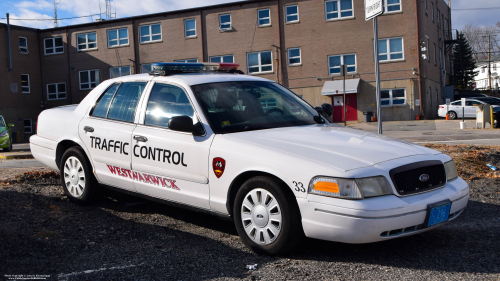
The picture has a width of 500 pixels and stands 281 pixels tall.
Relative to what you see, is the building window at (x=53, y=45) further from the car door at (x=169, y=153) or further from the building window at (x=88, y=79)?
the car door at (x=169, y=153)

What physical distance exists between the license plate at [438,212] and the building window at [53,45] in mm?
41296

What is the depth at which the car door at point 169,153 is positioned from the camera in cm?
436

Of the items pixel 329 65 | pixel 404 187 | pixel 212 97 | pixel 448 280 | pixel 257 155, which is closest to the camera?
pixel 448 280

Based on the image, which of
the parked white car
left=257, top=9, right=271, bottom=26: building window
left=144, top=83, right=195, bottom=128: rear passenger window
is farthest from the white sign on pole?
left=257, top=9, right=271, bottom=26: building window

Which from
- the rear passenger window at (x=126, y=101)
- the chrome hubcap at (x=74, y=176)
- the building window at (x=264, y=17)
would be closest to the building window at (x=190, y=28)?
the building window at (x=264, y=17)

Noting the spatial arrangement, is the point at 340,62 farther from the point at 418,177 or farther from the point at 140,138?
the point at 418,177

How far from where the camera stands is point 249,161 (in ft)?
12.9

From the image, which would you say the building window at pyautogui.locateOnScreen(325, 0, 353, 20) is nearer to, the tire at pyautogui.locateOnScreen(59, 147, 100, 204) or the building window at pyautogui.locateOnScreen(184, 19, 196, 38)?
the building window at pyautogui.locateOnScreen(184, 19, 196, 38)

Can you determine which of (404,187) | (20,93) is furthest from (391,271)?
(20,93)

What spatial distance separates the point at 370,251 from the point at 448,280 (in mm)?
810

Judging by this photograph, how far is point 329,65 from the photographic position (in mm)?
33500

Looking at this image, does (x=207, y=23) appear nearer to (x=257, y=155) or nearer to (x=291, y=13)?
(x=291, y=13)

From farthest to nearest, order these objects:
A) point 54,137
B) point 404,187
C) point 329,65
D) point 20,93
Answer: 1. point 20,93
2. point 329,65
3. point 54,137
4. point 404,187

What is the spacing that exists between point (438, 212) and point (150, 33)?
36132mm
